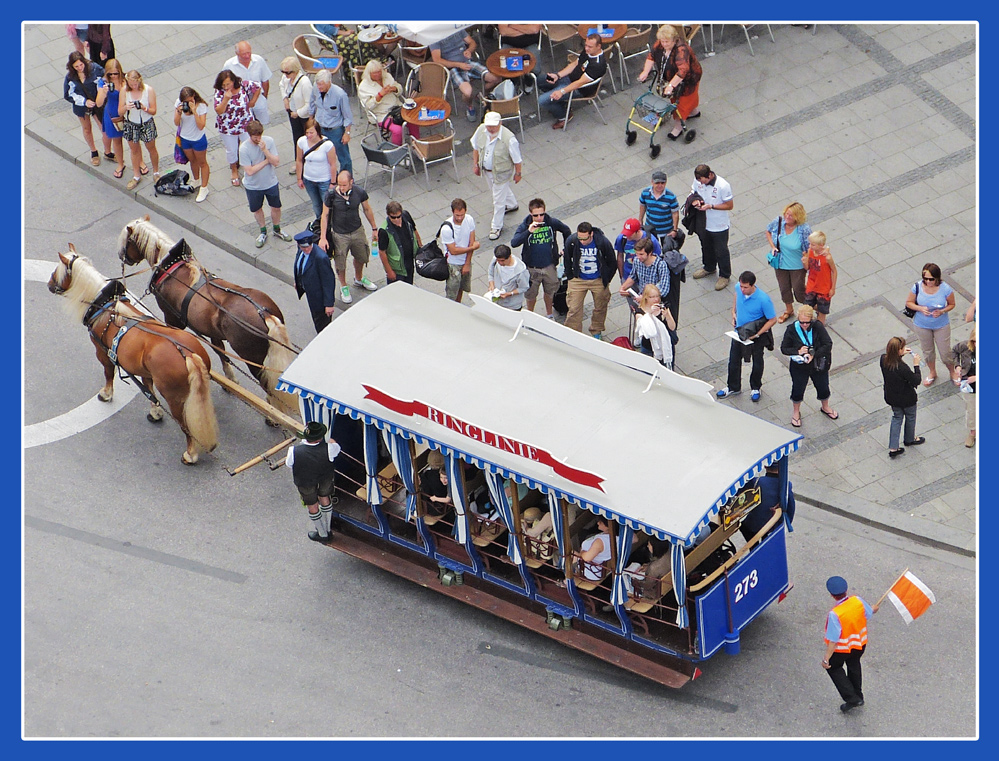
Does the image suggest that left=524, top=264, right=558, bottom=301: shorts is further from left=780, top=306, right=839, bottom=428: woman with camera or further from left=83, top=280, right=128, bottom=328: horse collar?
left=83, top=280, right=128, bottom=328: horse collar

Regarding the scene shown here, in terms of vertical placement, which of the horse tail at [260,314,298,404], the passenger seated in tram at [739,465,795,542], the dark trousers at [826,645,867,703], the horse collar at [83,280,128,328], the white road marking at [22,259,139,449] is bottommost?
the dark trousers at [826,645,867,703]

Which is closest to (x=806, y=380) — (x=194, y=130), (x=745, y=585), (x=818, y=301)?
(x=818, y=301)

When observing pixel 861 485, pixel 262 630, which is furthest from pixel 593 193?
pixel 262 630

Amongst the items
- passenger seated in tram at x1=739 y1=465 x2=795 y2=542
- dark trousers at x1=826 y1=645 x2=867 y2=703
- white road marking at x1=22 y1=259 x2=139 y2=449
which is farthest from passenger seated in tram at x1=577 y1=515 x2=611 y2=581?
white road marking at x1=22 y1=259 x2=139 y2=449

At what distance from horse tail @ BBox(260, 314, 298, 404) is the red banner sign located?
8.22 ft

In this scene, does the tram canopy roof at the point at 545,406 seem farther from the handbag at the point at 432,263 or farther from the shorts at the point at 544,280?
the shorts at the point at 544,280

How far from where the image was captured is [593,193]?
22875 millimetres

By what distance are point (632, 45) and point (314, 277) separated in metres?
6.62

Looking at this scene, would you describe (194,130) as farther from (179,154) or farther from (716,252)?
(716,252)

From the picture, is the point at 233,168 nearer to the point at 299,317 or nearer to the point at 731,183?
the point at 299,317

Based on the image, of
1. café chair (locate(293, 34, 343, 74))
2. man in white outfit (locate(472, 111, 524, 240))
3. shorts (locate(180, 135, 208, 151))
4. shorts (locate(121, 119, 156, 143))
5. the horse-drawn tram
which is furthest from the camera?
café chair (locate(293, 34, 343, 74))

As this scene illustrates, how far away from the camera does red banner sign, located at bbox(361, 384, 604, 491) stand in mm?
15570

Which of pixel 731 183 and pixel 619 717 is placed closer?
pixel 619 717

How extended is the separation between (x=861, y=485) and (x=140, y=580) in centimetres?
732
